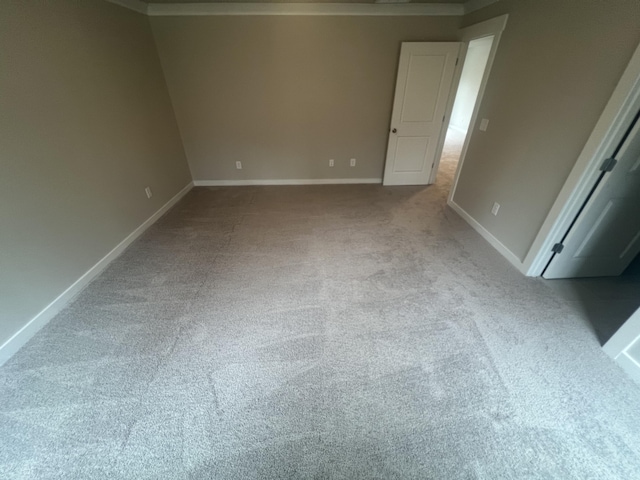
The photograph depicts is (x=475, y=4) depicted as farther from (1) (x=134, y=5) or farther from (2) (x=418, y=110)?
(1) (x=134, y=5)

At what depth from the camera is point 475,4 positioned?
263 cm

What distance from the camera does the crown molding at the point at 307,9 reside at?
8.95 feet

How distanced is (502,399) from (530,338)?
55cm

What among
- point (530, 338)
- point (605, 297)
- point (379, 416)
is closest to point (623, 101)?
point (605, 297)

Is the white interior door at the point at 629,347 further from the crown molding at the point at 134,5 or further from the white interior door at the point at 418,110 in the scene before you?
the crown molding at the point at 134,5

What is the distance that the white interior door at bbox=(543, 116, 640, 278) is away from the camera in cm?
155

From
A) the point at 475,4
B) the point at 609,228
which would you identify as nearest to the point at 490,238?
the point at 609,228

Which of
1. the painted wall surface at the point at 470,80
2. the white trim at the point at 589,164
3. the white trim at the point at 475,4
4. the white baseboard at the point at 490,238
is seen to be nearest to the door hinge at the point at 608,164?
the white trim at the point at 589,164

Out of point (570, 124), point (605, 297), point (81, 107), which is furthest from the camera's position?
point (81, 107)

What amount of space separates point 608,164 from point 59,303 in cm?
393

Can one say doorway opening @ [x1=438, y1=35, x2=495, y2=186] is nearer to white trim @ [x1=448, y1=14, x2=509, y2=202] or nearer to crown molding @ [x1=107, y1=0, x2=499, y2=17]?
white trim @ [x1=448, y1=14, x2=509, y2=202]

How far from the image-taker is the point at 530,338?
1.54 meters

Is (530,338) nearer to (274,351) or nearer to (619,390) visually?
(619,390)

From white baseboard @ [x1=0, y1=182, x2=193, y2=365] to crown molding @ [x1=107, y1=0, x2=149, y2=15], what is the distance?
2.17 m
